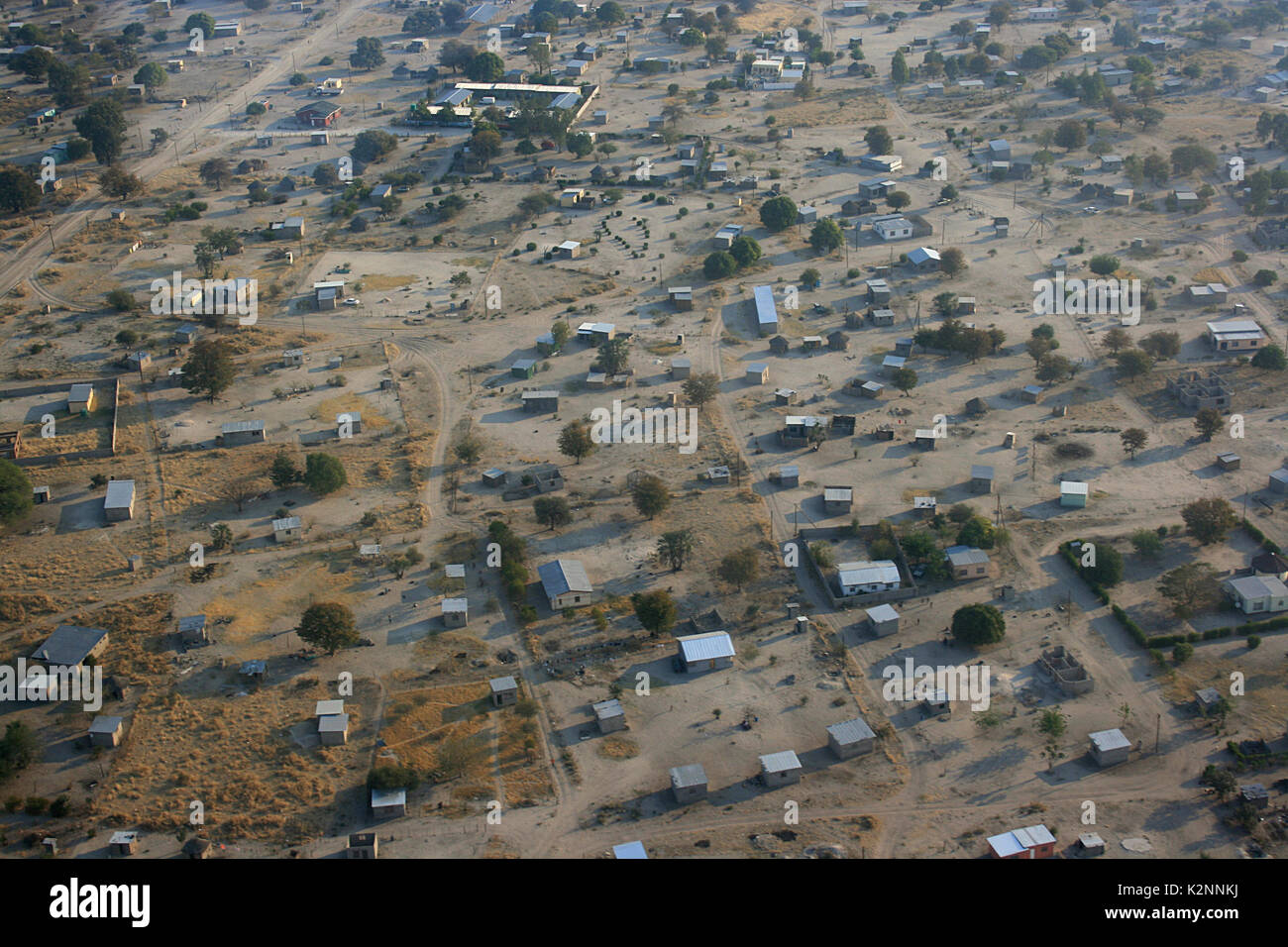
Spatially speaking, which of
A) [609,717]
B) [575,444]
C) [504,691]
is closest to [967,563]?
[609,717]

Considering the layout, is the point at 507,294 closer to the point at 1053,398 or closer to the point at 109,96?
the point at 1053,398

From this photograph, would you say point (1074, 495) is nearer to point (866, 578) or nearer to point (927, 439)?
point (927, 439)

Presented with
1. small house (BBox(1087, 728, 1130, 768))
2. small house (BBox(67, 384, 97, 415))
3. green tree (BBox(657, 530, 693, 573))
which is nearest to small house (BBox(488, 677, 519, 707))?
green tree (BBox(657, 530, 693, 573))

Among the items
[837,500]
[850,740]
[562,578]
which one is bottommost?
[837,500]

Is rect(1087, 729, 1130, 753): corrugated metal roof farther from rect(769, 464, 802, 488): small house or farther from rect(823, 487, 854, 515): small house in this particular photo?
rect(769, 464, 802, 488): small house

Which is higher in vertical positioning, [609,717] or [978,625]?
[978,625]
